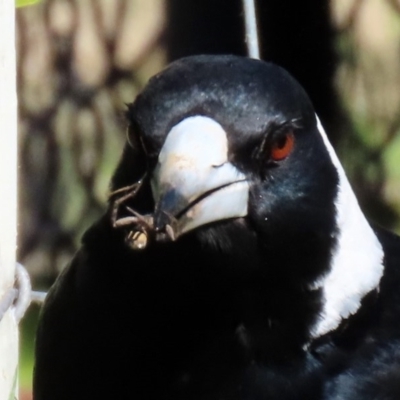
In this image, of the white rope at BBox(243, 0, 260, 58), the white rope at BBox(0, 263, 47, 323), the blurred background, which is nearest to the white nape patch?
the white rope at BBox(0, 263, 47, 323)

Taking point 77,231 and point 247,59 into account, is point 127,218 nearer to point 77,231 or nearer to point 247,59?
point 247,59

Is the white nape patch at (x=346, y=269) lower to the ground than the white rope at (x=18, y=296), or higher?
lower

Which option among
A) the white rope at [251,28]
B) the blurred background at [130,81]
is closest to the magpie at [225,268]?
the white rope at [251,28]

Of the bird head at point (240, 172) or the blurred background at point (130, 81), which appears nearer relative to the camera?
the bird head at point (240, 172)

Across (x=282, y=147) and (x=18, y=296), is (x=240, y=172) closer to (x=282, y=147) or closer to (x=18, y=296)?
(x=282, y=147)

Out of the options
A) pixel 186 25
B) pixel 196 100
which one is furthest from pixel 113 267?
pixel 186 25

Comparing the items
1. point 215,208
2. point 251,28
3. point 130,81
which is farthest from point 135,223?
point 130,81

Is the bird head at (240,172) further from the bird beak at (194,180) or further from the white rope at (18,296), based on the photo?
the white rope at (18,296)
